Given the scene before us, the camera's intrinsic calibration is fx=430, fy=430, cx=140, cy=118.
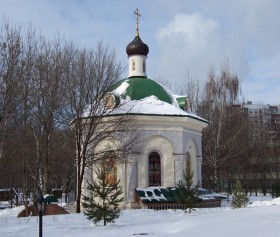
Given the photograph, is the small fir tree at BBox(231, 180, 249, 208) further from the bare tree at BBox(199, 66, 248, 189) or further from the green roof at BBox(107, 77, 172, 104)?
the bare tree at BBox(199, 66, 248, 189)

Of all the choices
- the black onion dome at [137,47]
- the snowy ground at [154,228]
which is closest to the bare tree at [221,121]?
the black onion dome at [137,47]

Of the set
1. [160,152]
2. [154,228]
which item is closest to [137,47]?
[160,152]

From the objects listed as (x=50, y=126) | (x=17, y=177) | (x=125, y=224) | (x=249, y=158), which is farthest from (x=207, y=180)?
(x=125, y=224)

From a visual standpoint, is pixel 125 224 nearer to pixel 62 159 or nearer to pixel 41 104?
pixel 41 104

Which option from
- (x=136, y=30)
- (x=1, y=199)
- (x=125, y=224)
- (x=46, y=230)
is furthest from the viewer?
(x=1, y=199)

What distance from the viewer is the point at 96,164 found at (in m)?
21.6

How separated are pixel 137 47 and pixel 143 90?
→ 315cm

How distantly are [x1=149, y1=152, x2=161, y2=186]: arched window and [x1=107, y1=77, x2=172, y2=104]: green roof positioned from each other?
3.08 metres

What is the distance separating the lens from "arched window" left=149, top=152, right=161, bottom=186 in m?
21.6

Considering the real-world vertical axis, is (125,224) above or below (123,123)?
below

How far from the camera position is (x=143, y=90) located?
2283 centimetres

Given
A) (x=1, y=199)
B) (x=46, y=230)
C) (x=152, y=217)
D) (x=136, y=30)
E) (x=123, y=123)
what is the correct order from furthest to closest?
(x=1, y=199), (x=136, y=30), (x=123, y=123), (x=152, y=217), (x=46, y=230)

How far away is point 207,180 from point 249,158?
11.9m

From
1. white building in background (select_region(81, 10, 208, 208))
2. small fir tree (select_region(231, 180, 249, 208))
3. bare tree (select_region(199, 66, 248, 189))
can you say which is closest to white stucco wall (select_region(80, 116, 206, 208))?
white building in background (select_region(81, 10, 208, 208))
